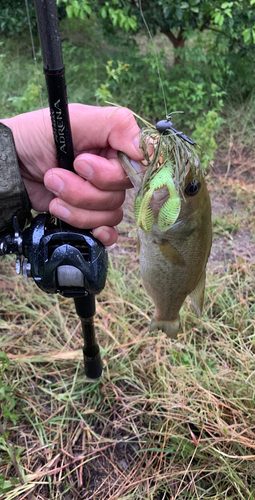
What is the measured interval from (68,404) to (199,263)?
125 cm

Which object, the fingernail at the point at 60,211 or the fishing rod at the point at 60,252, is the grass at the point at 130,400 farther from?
the fingernail at the point at 60,211

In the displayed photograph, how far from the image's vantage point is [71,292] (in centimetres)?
123

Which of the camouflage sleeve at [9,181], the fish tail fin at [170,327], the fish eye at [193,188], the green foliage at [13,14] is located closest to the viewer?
the fish eye at [193,188]

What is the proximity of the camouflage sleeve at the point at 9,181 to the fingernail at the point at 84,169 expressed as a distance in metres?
0.22

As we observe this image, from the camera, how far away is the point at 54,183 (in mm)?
1228

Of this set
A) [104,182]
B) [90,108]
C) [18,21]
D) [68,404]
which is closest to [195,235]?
[104,182]

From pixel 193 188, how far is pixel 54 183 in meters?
0.48

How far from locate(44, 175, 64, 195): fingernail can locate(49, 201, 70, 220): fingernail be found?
0.06m

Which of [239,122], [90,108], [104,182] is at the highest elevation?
[90,108]

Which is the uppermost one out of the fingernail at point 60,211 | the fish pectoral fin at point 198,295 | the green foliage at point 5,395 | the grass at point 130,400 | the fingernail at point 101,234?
the fingernail at point 60,211

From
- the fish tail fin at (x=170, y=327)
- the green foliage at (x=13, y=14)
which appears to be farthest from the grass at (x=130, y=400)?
the green foliage at (x=13, y=14)

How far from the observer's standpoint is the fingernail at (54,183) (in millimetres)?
1217

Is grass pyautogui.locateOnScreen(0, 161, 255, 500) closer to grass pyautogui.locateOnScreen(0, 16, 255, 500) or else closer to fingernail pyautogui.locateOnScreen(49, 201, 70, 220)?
grass pyautogui.locateOnScreen(0, 16, 255, 500)

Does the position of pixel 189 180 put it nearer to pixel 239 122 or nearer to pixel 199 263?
pixel 199 263
